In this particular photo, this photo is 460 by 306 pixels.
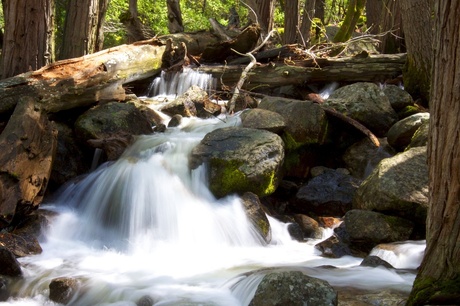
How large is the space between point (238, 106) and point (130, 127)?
8.64ft

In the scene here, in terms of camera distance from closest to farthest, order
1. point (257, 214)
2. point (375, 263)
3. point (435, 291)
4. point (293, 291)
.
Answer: point (435, 291)
point (293, 291)
point (375, 263)
point (257, 214)

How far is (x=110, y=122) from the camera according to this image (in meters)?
8.23

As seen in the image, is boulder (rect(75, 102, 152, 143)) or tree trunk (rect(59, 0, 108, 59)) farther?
tree trunk (rect(59, 0, 108, 59))

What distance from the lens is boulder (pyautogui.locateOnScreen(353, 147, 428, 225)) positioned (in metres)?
6.50

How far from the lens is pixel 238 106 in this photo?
10344 millimetres

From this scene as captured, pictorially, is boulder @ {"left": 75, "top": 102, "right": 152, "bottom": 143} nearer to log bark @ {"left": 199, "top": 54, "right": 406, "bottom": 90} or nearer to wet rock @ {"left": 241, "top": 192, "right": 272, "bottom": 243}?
wet rock @ {"left": 241, "top": 192, "right": 272, "bottom": 243}

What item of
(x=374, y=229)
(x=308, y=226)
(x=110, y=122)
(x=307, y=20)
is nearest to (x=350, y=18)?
(x=307, y=20)

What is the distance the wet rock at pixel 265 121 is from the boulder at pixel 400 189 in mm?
1757

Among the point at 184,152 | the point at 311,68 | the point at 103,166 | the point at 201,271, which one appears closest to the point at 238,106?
the point at 311,68

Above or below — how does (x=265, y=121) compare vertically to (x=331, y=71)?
below

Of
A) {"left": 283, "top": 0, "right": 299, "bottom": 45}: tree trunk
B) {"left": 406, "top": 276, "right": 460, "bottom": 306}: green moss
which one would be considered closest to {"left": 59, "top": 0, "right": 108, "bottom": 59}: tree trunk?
{"left": 283, "top": 0, "right": 299, "bottom": 45}: tree trunk

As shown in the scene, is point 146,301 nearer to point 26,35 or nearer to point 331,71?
point 26,35

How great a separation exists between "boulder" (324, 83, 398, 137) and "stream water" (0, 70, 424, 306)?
2715mm

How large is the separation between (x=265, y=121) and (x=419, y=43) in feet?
12.3
